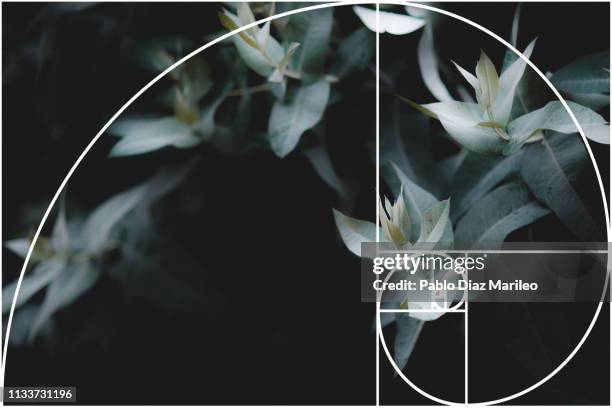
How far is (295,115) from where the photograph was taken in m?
0.41

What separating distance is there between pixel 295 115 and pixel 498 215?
16 centimetres

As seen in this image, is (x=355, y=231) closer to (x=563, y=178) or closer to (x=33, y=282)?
(x=563, y=178)

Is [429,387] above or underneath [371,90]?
underneath

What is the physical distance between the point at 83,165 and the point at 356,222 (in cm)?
27

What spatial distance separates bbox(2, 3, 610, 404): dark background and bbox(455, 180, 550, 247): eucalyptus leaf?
0.26 feet

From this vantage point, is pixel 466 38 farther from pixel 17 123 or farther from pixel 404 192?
pixel 17 123

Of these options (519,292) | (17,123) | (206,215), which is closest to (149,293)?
(206,215)

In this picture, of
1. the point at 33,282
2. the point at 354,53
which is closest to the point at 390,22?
the point at 354,53

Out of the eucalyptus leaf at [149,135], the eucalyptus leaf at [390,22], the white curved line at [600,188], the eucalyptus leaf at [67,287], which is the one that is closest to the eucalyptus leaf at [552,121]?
the white curved line at [600,188]

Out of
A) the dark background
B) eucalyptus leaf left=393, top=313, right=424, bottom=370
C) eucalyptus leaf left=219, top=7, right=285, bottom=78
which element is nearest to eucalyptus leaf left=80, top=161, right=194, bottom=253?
the dark background

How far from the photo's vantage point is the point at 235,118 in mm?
459

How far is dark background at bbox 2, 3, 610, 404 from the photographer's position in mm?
443

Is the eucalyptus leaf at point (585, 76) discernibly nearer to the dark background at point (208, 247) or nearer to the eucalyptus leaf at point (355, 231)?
the dark background at point (208, 247)

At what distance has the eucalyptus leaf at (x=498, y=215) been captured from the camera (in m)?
0.37
